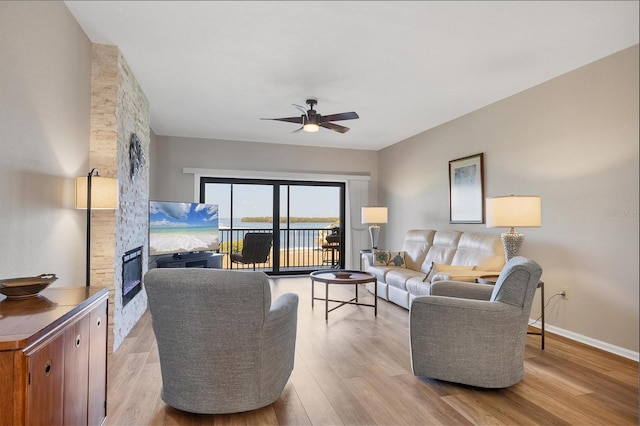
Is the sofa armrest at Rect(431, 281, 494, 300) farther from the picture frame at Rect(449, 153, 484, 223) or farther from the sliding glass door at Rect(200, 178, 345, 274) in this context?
the sliding glass door at Rect(200, 178, 345, 274)

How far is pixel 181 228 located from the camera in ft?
17.3

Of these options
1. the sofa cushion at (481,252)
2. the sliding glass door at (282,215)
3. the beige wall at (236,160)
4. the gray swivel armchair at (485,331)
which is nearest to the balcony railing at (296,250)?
the sliding glass door at (282,215)

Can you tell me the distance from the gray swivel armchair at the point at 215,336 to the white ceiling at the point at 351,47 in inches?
73.9

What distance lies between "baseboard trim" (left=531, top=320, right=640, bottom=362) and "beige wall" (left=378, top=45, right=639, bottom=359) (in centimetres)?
1

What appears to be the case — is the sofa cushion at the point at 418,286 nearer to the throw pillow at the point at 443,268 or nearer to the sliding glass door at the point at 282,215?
the throw pillow at the point at 443,268

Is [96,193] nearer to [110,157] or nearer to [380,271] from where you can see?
[110,157]

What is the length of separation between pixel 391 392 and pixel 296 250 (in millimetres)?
5642

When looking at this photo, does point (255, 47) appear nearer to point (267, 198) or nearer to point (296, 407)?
point (296, 407)

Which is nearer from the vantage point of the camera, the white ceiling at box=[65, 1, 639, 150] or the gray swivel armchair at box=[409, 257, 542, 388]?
the gray swivel armchair at box=[409, 257, 542, 388]

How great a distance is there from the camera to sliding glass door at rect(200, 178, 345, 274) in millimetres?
7145

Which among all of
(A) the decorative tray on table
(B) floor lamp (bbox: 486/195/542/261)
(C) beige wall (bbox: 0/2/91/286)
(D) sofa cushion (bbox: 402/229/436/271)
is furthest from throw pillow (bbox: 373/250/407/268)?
(A) the decorative tray on table

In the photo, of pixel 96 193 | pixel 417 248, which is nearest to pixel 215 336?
pixel 96 193

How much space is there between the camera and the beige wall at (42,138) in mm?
1864

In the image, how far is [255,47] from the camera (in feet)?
10.3
